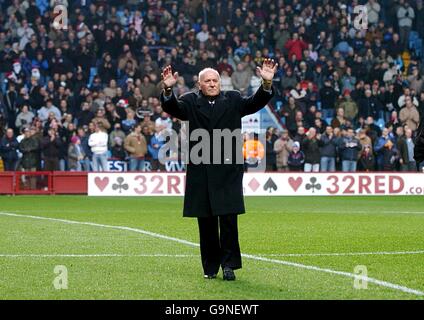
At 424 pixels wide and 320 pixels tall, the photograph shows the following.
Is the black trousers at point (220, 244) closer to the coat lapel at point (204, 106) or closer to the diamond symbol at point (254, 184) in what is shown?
the coat lapel at point (204, 106)

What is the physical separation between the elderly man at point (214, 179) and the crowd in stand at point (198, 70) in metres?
20.3

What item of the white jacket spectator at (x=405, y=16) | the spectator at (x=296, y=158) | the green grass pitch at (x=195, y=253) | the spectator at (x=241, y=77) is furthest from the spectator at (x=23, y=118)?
the white jacket spectator at (x=405, y=16)

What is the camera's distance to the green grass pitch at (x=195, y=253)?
9781 millimetres

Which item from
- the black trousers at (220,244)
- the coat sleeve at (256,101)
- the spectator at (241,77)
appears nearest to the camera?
the coat sleeve at (256,101)

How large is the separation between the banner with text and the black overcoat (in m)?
19.3

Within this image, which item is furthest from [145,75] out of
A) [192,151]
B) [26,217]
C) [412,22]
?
[192,151]

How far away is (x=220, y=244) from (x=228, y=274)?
1.61 ft

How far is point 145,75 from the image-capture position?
112ft

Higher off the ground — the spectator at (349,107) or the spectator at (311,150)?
the spectator at (349,107)

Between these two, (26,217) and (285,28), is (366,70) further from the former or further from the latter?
(26,217)

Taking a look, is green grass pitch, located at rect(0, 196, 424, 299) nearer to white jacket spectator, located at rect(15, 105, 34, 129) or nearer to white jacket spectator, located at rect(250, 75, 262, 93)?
white jacket spectator, located at rect(15, 105, 34, 129)

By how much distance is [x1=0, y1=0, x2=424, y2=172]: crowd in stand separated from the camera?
105 ft

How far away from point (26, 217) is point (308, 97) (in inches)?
618

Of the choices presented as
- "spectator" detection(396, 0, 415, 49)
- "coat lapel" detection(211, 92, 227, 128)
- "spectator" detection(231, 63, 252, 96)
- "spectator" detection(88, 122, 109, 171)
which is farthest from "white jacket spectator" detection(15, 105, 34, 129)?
"coat lapel" detection(211, 92, 227, 128)
